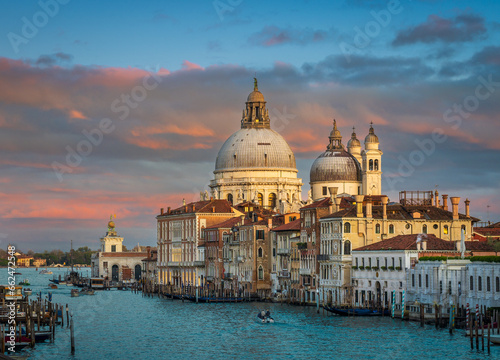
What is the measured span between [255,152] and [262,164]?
1.59m

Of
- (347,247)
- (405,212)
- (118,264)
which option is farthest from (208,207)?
(118,264)

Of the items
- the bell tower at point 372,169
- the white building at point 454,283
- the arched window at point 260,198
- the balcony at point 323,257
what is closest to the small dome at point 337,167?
the bell tower at point 372,169

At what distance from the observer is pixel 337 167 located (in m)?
123

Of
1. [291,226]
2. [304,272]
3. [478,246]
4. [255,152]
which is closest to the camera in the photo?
[478,246]

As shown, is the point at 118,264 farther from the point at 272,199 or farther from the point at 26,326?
the point at 26,326

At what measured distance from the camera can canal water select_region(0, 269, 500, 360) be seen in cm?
5109

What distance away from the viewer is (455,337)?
5403 centimetres

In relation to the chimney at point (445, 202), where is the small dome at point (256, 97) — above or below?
above

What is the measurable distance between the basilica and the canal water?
49.5 metres

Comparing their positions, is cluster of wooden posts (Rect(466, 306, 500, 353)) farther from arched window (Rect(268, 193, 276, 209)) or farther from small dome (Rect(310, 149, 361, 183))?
arched window (Rect(268, 193, 276, 209))

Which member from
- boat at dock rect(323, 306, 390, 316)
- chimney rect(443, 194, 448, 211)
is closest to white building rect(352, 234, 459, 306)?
boat at dock rect(323, 306, 390, 316)

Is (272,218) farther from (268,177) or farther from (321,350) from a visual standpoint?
(321,350)

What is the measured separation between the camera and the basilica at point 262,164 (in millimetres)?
126000

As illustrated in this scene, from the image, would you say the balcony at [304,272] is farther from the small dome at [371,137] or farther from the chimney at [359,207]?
the small dome at [371,137]
